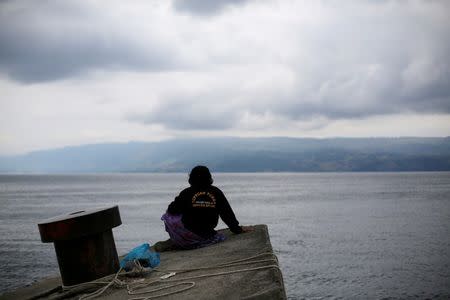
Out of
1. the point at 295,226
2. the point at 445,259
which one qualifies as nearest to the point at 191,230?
the point at 445,259

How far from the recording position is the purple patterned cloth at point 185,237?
7.66m

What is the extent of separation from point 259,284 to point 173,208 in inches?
137

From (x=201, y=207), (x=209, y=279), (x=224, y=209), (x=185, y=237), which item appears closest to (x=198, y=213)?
(x=201, y=207)

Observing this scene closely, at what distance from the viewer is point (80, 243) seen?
6051 mm

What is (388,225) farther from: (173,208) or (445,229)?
(173,208)

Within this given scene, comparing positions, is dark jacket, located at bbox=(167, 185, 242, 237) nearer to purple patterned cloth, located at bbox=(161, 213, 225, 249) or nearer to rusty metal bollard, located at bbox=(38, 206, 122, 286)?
purple patterned cloth, located at bbox=(161, 213, 225, 249)

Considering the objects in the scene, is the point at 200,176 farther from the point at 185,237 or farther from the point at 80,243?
the point at 80,243

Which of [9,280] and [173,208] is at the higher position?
[173,208]

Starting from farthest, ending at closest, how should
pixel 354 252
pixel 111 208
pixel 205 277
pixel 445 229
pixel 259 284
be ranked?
1. pixel 445 229
2. pixel 354 252
3. pixel 111 208
4. pixel 205 277
5. pixel 259 284

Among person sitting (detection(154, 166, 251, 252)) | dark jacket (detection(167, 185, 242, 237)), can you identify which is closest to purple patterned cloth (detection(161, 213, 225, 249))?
person sitting (detection(154, 166, 251, 252))

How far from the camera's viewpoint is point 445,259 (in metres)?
24.3

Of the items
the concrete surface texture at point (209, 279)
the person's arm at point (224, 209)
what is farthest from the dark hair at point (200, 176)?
the concrete surface texture at point (209, 279)

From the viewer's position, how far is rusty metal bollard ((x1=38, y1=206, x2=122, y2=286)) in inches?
233

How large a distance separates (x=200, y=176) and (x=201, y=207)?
22.4 inches
